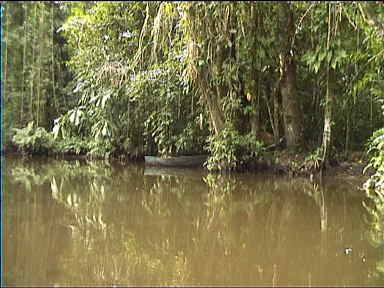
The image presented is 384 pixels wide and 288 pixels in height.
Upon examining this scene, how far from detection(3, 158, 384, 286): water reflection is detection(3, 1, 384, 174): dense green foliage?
1243 millimetres

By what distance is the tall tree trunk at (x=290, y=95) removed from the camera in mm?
7848

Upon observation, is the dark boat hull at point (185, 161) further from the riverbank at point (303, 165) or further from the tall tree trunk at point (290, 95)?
the tall tree trunk at point (290, 95)

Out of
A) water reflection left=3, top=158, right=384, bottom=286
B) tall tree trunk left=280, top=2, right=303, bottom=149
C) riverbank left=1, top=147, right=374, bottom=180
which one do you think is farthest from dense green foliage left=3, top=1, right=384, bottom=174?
water reflection left=3, top=158, right=384, bottom=286

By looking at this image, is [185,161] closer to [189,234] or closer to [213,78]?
[213,78]

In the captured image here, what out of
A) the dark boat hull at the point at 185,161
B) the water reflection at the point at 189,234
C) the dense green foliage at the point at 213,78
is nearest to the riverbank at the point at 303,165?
the dense green foliage at the point at 213,78

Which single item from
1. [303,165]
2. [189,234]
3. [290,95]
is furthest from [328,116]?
[189,234]

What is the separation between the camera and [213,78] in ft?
26.6

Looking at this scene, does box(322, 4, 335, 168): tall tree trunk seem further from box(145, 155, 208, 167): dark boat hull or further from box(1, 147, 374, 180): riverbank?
box(145, 155, 208, 167): dark boat hull

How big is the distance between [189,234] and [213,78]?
4184 mm

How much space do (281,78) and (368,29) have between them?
282 centimetres

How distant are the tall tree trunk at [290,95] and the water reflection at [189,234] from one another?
1.17m

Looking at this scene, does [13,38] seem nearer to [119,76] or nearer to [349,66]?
[119,76]

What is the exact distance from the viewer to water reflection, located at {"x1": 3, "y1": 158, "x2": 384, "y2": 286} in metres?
3.30

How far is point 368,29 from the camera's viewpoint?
217 inches
